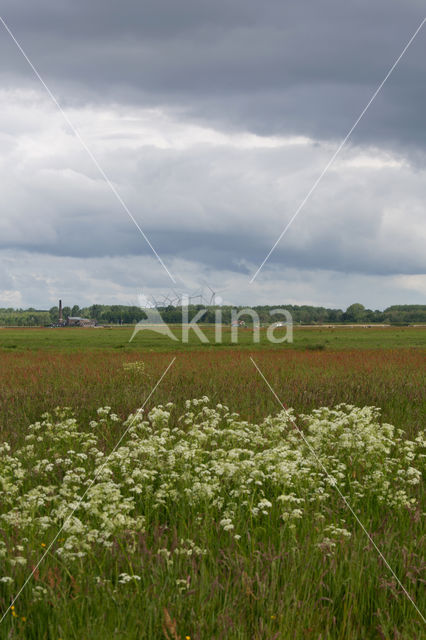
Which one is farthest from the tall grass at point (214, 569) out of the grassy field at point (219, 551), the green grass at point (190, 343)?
the green grass at point (190, 343)

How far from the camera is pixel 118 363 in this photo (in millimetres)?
25219

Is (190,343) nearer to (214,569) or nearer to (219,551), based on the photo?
(219,551)

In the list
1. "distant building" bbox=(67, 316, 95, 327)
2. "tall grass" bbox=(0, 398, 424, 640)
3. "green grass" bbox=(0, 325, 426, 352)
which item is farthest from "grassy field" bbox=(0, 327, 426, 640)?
"distant building" bbox=(67, 316, 95, 327)

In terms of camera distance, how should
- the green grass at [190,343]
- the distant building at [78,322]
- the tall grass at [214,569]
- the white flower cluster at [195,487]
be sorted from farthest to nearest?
1. the distant building at [78,322]
2. the green grass at [190,343]
3. the white flower cluster at [195,487]
4. the tall grass at [214,569]

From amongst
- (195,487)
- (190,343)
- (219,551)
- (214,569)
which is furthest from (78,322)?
(214,569)

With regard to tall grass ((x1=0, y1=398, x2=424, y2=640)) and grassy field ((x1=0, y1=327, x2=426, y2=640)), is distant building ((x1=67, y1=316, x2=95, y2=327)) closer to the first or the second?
grassy field ((x1=0, y1=327, x2=426, y2=640))

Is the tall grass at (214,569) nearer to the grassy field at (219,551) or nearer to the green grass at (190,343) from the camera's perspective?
the grassy field at (219,551)

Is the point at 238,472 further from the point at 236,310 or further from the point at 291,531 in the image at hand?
the point at 236,310

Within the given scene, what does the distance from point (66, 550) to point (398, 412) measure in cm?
1014

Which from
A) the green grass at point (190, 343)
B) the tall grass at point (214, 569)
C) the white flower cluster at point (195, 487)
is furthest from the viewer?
the green grass at point (190, 343)

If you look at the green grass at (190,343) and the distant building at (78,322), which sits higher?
the distant building at (78,322)

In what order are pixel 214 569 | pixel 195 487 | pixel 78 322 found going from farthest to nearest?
pixel 78 322 → pixel 195 487 → pixel 214 569

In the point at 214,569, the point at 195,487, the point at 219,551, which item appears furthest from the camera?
the point at 195,487

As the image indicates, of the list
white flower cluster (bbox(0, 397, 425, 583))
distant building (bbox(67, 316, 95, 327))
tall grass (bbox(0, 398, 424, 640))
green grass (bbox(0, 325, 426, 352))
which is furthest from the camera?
distant building (bbox(67, 316, 95, 327))
